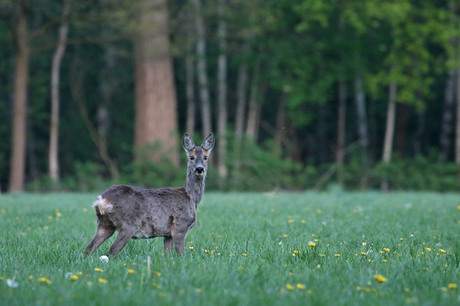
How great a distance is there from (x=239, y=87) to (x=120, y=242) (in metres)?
26.5

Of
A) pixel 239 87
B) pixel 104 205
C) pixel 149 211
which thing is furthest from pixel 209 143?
pixel 239 87

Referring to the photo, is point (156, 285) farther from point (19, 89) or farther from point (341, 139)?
point (341, 139)

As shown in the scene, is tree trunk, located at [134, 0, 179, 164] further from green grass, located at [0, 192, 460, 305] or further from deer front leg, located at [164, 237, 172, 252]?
deer front leg, located at [164, 237, 172, 252]

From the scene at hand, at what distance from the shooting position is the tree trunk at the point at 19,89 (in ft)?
73.6

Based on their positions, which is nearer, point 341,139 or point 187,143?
point 187,143

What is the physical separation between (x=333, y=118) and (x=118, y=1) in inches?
743

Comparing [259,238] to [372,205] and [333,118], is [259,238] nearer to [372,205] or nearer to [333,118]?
[372,205]

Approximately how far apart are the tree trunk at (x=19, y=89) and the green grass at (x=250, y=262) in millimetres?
11094

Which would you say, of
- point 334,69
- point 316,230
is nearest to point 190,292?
point 316,230

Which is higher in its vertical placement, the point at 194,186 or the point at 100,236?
the point at 194,186

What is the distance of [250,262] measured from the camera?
707cm

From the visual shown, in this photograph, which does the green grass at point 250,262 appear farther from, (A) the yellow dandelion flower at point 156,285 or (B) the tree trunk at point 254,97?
(B) the tree trunk at point 254,97

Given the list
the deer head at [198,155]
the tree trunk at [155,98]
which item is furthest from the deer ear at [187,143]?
the tree trunk at [155,98]

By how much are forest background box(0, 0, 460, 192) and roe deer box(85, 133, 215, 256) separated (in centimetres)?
1465
